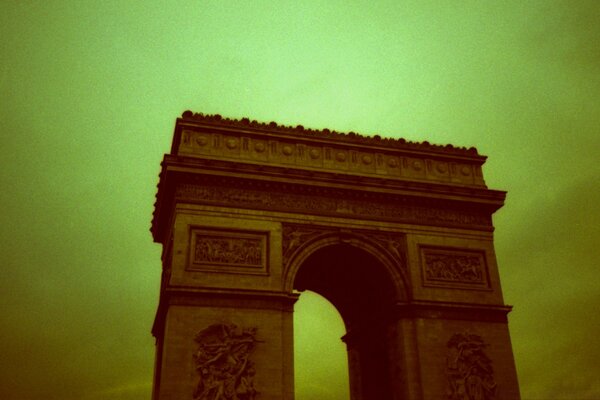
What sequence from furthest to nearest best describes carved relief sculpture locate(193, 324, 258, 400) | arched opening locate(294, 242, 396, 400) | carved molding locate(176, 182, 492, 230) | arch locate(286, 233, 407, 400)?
arched opening locate(294, 242, 396, 400) < arch locate(286, 233, 407, 400) < carved molding locate(176, 182, 492, 230) < carved relief sculpture locate(193, 324, 258, 400)

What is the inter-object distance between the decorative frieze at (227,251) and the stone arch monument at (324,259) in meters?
0.04

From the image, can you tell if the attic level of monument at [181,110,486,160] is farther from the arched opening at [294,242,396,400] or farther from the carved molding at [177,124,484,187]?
the arched opening at [294,242,396,400]

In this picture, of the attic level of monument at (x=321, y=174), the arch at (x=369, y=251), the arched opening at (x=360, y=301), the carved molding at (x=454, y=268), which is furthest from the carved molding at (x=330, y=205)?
the arched opening at (x=360, y=301)

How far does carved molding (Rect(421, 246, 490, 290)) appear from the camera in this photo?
20.8 m

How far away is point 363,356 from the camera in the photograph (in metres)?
23.2

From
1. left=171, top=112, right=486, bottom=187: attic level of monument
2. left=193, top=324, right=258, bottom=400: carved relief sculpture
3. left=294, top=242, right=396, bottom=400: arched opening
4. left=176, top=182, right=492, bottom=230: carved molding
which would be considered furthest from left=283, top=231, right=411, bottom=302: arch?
left=193, top=324, right=258, bottom=400: carved relief sculpture

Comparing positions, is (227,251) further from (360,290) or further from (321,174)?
(360,290)

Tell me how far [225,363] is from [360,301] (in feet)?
23.5

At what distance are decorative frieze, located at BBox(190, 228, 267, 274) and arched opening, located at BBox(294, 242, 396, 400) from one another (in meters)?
1.70

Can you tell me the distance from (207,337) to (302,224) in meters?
4.93

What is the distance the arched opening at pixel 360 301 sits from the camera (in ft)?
68.5

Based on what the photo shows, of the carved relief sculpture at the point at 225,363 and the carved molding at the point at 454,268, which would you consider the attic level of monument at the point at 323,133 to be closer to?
the carved molding at the point at 454,268

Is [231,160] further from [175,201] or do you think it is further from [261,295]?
[261,295]

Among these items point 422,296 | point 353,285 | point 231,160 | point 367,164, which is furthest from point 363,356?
point 231,160
